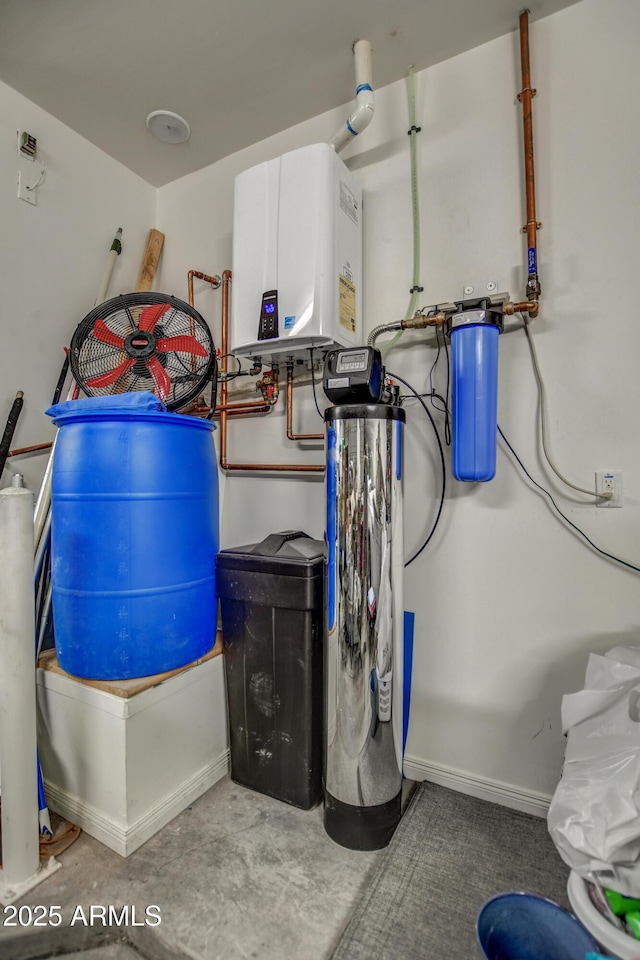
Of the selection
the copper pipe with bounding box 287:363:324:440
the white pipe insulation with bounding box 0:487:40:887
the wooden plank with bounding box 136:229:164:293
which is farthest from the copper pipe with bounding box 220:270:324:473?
the white pipe insulation with bounding box 0:487:40:887

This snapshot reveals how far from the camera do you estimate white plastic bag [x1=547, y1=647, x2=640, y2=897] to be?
2.84ft

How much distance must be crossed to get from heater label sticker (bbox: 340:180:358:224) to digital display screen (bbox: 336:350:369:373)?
2.23ft

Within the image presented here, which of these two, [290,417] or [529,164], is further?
[290,417]

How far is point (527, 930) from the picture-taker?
876mm

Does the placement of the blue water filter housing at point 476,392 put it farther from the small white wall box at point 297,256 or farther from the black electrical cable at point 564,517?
the small white wall box at point 297,256

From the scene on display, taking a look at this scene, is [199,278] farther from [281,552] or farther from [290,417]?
[281,552]

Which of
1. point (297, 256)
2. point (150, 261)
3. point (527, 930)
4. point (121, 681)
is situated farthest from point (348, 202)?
point (527, 930)

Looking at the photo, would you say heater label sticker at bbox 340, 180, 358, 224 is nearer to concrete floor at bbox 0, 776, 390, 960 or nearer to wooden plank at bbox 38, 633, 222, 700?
wooden plank at bbox 38, 633, 222, 700

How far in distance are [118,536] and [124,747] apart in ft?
1.88

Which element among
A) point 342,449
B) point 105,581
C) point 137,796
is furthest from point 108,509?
point 137,796

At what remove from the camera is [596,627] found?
1.36 meters

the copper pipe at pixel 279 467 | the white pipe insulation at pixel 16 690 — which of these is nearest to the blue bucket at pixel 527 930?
the white pipe insulation at pixel 16 690

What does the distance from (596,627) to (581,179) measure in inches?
52.2

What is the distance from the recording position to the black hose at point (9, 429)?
68.3 inches
